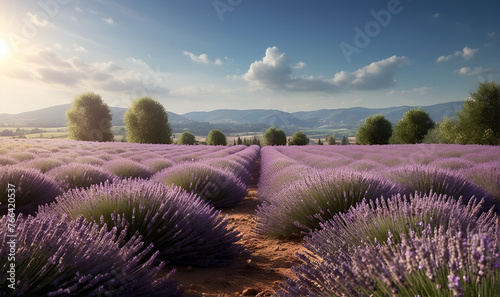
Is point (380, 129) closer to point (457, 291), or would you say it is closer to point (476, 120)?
point (476, 120)

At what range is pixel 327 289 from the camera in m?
1.37

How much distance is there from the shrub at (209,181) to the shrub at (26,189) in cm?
167

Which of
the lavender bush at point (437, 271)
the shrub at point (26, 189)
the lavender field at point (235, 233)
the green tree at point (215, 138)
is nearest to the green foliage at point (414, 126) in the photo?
the green tree at point (215, 138)

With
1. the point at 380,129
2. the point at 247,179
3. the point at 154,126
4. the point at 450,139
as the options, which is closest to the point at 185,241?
the point at 247,179

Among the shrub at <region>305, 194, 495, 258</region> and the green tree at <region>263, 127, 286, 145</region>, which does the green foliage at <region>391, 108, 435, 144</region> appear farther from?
the shrub at <region>305, 194, 495, 258</region>

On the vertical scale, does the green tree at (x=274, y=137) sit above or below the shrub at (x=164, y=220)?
below

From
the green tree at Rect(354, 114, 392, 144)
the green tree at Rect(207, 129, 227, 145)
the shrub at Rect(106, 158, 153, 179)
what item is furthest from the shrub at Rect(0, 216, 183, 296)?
the green tree at Rect(207, 129, 227, 145)

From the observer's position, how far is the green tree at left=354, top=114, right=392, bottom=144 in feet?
155

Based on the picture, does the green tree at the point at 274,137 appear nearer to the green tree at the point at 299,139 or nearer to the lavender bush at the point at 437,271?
the green tree at the point at 299,139

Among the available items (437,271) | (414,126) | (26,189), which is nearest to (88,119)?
(26,189)

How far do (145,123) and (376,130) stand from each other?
36.1m

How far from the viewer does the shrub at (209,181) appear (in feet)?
16.7

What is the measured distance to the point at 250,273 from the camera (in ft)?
7.89

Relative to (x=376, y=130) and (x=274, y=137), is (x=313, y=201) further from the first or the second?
(x=274, y=137)
